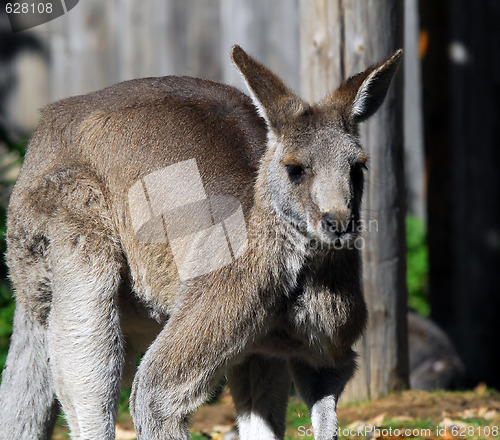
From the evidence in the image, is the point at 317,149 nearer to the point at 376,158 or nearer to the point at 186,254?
the point at 186,254

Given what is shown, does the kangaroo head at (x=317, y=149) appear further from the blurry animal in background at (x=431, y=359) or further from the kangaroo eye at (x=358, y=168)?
the blurry animal in background at (x=431, y=359)

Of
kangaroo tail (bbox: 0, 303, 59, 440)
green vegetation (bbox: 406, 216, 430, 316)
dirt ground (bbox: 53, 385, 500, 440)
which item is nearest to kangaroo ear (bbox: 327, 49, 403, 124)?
kangaroo tail (bbox: 0, 303, 59, 440)

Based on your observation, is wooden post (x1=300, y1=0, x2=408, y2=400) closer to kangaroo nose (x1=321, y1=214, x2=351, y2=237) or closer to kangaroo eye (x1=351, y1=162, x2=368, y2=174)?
kangaroo eye (x1=351, y1=162, x2=368, y2=174)

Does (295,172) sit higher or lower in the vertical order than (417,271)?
higher

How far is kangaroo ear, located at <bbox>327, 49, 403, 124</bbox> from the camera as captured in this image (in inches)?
178

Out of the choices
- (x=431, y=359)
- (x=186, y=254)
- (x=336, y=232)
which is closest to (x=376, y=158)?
(x=186, y=254)

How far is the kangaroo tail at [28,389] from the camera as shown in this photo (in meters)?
4.92

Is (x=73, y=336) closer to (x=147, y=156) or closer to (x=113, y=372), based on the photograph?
(x=113, y=372)

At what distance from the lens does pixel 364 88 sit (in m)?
4.53

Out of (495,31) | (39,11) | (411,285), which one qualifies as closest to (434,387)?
(411,285)

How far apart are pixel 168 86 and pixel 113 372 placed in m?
1.89

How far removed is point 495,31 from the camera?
8453 mm

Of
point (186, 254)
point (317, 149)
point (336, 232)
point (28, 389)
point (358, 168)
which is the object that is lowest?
point (28, 389)

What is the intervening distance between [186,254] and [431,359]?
16.2ft
